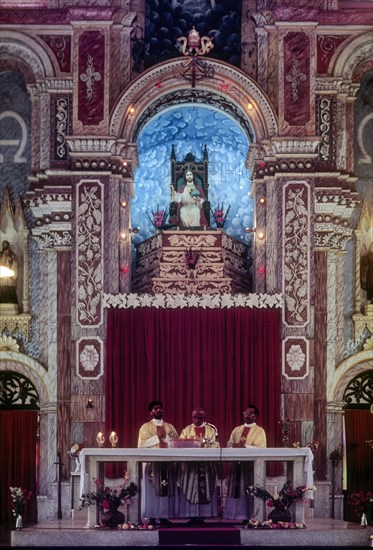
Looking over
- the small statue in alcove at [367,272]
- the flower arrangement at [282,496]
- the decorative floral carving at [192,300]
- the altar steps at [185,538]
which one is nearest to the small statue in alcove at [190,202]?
the decorative floral carving at [192,300]

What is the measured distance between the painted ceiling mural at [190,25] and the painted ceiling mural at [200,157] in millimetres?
1479

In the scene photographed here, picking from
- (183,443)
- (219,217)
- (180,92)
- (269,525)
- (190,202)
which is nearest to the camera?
(269,525)

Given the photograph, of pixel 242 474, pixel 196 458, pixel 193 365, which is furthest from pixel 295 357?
pixel 196 458

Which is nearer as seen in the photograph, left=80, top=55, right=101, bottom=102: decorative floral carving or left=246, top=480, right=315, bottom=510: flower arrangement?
left=246, top=480, right=315, bottom=510: flower arrangement

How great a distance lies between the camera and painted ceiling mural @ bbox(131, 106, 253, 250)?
27.2 metres

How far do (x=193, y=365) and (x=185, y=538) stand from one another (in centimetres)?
→ 503

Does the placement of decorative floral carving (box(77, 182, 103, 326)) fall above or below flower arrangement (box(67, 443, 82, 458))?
above

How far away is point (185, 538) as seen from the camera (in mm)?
20188

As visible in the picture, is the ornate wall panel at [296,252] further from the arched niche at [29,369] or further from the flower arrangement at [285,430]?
the arched niche at [29,369]

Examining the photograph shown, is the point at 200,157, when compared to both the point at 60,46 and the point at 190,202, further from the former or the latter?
the point at 60,46

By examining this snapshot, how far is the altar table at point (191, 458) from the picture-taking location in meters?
21.1

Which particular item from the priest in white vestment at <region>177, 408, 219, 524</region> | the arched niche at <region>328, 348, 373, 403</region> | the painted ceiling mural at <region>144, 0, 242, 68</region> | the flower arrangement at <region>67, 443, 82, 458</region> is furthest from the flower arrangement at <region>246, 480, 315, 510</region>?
the painted ceiling mural at <region>144, 0, 242, 68</region>

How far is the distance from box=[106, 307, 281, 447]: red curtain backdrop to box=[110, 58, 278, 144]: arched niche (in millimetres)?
3276

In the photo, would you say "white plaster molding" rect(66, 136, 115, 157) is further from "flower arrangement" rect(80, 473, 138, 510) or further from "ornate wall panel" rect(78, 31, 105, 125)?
"flower arrangement" rect(80, 473, 138, 510)
